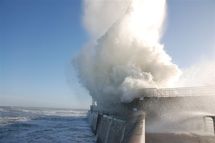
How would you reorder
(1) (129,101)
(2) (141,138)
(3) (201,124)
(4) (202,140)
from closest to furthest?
(2) (141,138), (4) (202,140), (3) (201,124), (1) (129,101)

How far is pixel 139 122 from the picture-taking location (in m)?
13.8

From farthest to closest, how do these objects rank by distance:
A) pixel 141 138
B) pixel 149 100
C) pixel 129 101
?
pixel 129 101
pixel 149 100
pixel 141 138

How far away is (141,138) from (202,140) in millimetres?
4611

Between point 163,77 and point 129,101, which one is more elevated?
point 163,77

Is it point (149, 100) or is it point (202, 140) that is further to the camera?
point (149, 100)

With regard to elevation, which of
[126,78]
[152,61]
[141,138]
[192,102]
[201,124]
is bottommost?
[141,138]

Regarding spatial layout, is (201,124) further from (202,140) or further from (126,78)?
(126,78)

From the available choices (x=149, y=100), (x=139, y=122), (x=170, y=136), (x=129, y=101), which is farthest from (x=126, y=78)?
(x=139, y=122)

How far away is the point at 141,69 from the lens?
36.3 metres

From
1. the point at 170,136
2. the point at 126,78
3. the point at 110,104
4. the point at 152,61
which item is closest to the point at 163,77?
the point at 152,61

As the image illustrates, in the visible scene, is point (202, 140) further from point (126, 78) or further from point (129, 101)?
point (126, 78)

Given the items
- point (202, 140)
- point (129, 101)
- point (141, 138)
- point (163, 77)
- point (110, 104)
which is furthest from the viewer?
point (110, 104)

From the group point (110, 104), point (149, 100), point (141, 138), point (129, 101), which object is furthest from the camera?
point (110, 104)

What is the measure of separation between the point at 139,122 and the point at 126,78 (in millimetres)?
18904
